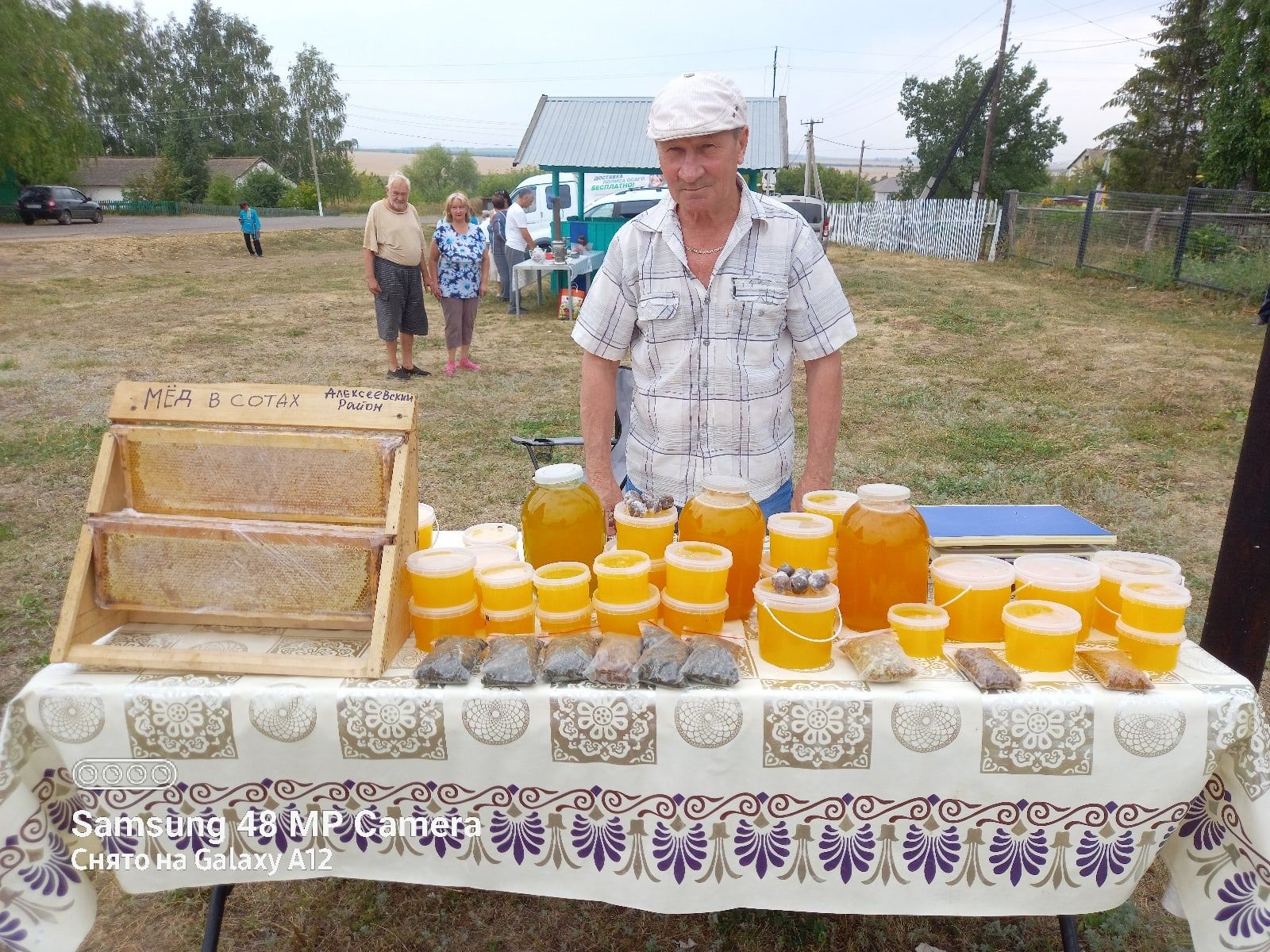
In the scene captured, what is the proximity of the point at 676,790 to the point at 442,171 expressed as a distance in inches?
2925

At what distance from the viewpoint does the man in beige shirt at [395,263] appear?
704cm

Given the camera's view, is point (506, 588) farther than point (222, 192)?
No

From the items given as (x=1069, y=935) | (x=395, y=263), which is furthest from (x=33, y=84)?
(x=1069, y=935)

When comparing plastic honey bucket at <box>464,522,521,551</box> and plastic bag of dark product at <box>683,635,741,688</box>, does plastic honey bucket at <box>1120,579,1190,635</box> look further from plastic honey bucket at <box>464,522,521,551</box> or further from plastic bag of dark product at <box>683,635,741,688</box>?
plastic honey bucket at <box>464,522,521,551</box>

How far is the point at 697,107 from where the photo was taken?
Answer: 1.80m

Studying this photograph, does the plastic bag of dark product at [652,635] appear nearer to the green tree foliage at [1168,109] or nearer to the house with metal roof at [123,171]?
the green tree foliage at [1168,109]

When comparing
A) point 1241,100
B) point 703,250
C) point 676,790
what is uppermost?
point 1241,100

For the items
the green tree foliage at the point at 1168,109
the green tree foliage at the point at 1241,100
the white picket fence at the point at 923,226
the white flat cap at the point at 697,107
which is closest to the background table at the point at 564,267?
the white flat cap at the point at 697,107


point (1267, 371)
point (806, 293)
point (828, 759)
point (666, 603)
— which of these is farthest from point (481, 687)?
point (1267, 371)

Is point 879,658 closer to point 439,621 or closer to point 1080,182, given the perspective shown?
point 439,621

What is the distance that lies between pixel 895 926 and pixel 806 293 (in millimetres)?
1695

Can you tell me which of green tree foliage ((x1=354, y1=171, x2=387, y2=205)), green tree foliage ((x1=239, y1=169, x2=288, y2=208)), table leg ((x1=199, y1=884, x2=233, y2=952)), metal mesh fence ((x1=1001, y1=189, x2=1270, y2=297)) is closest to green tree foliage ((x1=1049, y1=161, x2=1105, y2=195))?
metal mesh fence ((x1=1001, y1=189, x2=1270, y2=297))

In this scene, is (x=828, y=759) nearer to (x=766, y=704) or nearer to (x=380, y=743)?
(x=766, y=704)

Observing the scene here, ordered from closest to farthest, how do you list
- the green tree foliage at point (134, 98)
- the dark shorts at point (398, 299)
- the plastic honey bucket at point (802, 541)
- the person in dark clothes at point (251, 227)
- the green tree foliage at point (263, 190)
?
the plastic honey bucket at point (802, 541)
the dark shorts at point (398, 299)
the person in dark clothes at point (251, 227)
the green tree foliage at point (263, 190)
the green tree foliage at point (134, 98)
